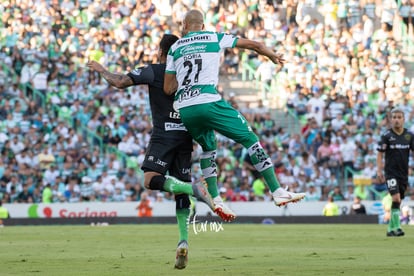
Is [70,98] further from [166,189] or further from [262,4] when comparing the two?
[166,189]

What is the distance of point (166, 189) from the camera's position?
12312mm

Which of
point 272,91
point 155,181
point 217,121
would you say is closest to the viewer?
point 217,121

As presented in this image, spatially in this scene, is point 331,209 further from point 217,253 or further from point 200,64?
point 200,64

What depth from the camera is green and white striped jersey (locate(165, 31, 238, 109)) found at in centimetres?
1182

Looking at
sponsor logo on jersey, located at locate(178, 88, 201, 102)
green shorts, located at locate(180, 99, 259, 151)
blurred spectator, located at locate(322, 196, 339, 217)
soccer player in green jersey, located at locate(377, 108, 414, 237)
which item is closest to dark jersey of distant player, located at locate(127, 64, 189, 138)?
green shorts, located at locate(180, 99, 259, 151)

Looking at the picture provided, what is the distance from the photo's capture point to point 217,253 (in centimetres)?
1498

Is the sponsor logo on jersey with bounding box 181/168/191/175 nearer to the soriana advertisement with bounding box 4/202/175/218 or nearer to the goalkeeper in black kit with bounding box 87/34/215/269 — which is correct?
the goalkeeper in black kit with bounding box 87/34/215/269

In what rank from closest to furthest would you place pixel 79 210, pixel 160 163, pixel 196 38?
pixel 196 38 < pixel 160 163 < pixel 79 210

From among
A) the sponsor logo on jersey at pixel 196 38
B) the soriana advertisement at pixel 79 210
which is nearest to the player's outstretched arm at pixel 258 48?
the sponsor logo on jersey at pixel 196 38

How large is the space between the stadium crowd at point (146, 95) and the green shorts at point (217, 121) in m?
18.8

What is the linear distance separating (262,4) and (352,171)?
31.2 ft

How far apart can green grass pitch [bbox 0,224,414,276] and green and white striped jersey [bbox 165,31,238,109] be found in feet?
6.38

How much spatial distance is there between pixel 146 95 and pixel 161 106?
23.1 meters

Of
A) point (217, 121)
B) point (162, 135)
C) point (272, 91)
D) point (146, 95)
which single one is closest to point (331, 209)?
point (272, 91)
